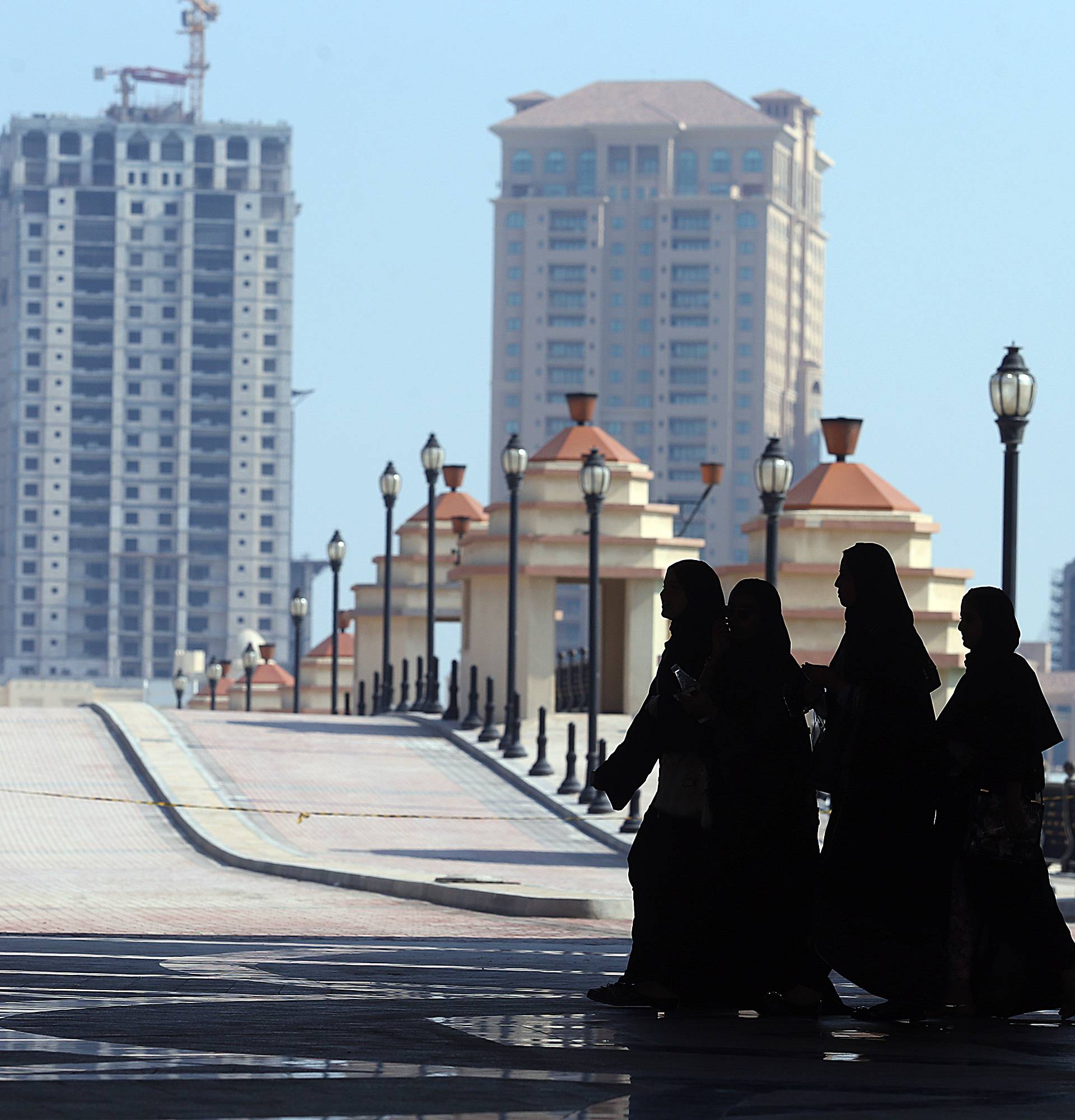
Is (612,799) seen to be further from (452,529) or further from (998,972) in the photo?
(452,529)

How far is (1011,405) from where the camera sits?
1966 cm

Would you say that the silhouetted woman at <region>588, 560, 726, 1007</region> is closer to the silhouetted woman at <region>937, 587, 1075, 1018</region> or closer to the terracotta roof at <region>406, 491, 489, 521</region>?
the silhouetted woman at <region>937, 587, 1075, 1018</region>

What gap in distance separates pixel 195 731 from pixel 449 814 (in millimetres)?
8166

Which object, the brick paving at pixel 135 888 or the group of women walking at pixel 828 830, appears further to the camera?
the brick paving at pixel 135 888

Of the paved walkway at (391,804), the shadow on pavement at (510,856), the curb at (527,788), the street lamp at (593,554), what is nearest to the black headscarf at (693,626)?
the paved walkway at (391,804)

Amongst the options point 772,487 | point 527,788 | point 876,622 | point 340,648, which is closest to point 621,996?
point 876,622

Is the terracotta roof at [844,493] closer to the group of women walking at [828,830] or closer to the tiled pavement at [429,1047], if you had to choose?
the tiled pavement at [429,1047]

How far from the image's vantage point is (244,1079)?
7215 mm

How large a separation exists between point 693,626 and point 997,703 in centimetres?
122

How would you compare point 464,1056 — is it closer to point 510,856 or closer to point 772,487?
point 510,856

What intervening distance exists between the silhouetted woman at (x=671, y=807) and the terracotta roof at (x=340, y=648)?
60428 mm

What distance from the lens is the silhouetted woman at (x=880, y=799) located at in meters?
8.77

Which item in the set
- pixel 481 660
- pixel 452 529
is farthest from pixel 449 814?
pixel 452 529

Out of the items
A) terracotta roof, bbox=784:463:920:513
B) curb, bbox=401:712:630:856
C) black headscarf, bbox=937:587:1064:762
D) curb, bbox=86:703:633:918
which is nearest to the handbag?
black headscarf, bbox=937:587:1064:762
